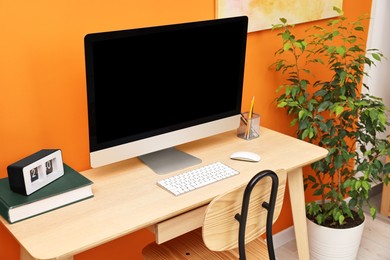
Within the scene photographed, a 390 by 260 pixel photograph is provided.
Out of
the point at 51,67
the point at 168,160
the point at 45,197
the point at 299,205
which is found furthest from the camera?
the point at 299,205

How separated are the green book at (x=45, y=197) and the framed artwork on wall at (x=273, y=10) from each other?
93cm

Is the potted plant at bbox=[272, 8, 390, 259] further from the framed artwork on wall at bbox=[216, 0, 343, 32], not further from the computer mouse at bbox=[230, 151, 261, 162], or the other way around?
the computer mouse at bbox=[230, 151, 261, 162]

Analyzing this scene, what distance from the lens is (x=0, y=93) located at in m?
1.62

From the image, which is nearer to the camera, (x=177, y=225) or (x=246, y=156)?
(x=177, y=225)

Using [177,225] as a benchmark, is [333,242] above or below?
below

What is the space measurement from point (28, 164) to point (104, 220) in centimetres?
28

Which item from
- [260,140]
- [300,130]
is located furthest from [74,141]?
[300,130]

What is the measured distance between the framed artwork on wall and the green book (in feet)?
3.04

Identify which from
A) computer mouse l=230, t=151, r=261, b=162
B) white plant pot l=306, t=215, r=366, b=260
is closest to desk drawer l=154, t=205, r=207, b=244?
computer mouse l=230, t=151, r=261, b=162

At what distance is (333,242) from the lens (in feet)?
8.19

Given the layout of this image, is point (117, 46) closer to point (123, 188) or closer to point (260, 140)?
point (123, 188)

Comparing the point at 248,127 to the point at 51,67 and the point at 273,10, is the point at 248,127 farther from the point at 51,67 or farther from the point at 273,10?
the point at 51,67

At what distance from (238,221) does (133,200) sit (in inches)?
13.1

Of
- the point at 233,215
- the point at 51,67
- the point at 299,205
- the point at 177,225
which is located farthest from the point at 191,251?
the point at 51,67
